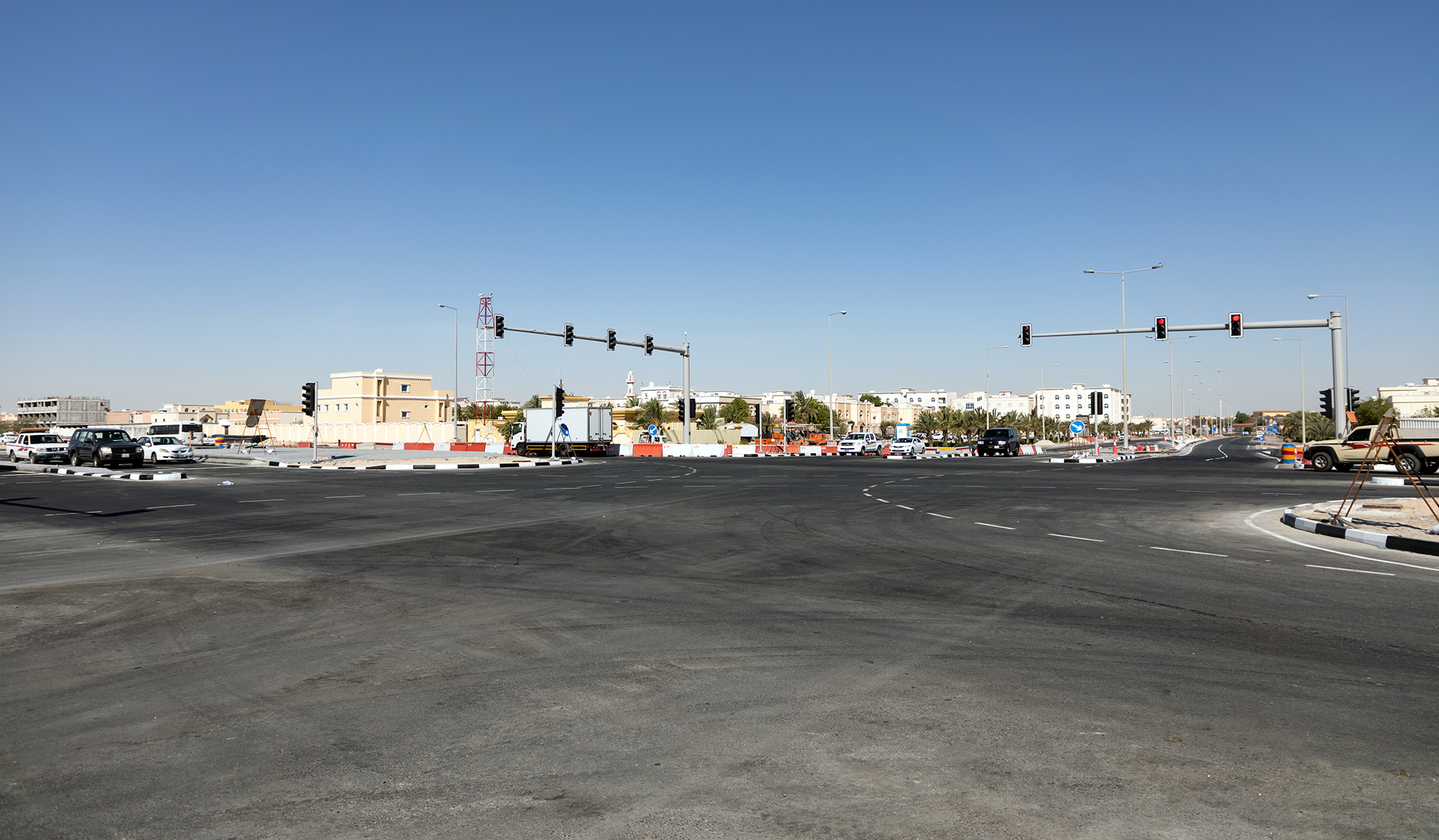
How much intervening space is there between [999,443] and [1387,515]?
40621mm

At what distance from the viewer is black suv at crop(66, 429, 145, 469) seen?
38281mm

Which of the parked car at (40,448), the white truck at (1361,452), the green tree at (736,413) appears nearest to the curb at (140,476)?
the parked car at (40,448)

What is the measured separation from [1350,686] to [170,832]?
654 cm

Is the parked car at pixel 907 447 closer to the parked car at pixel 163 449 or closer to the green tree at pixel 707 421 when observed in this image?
the green tree at pixel 707 421

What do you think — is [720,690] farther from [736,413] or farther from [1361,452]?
[736,413]

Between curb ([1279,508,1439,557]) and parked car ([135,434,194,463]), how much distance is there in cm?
4571

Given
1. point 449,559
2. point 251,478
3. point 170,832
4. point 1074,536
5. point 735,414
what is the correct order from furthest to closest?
point 735,414 → point 251,478 → point 1074,536 → point 449,559 → point 170,832

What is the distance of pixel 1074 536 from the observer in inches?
542

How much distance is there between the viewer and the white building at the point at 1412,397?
411 feet

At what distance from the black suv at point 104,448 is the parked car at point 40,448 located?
413 inches

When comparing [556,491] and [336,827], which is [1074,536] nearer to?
[336,827]

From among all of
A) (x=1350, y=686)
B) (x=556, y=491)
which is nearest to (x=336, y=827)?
(x=1350, y=686)

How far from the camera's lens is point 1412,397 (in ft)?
451

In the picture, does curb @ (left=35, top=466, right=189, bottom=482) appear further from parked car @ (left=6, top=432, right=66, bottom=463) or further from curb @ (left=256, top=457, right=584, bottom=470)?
parked car @ (left=6, top=432, right=66, bottom=463)
